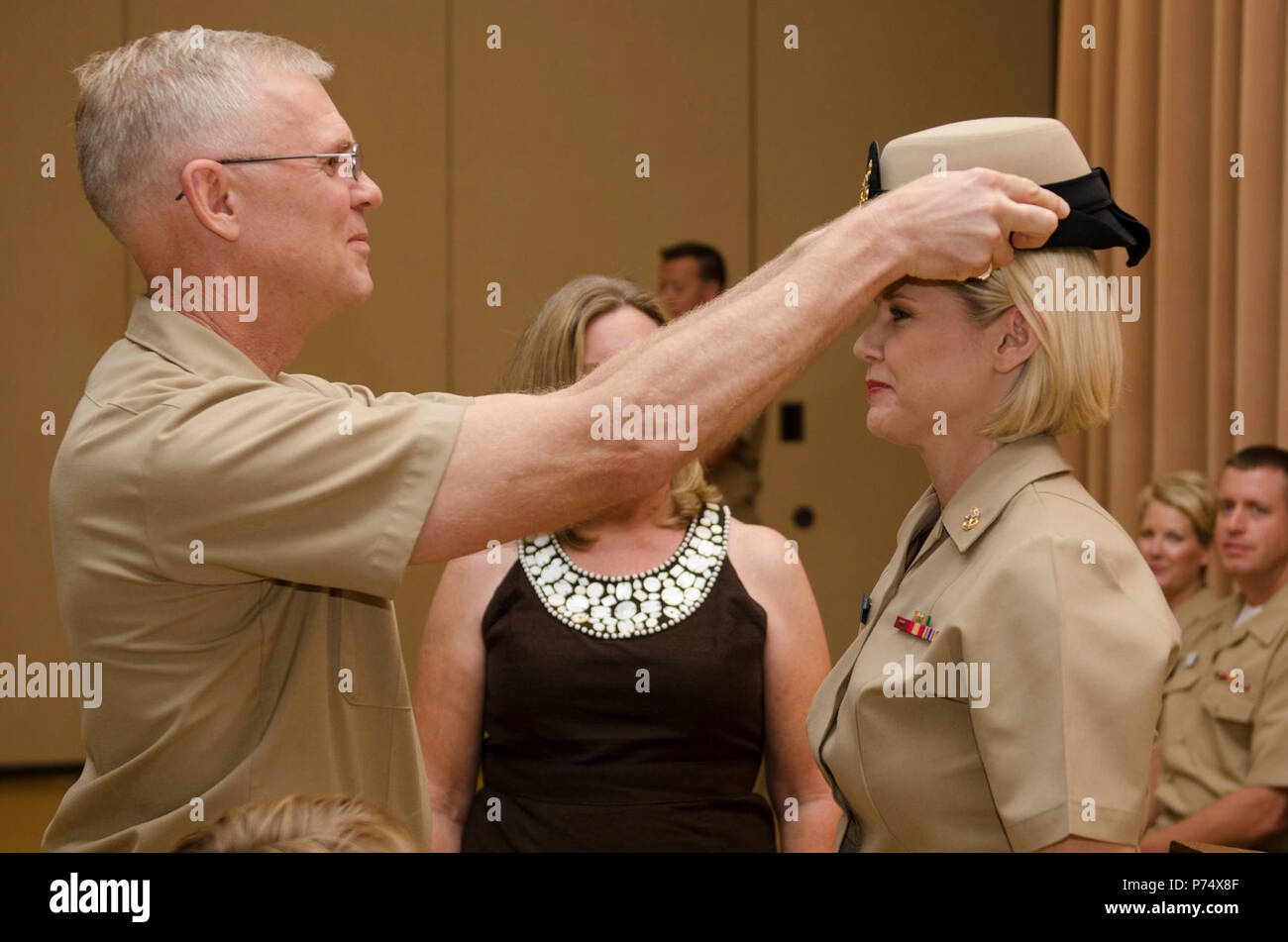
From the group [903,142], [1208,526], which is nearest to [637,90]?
[1208,526]

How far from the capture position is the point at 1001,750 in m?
1.26

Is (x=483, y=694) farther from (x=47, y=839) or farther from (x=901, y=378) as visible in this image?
(x=901, y=378)

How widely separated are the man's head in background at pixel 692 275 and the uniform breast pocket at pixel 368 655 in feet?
9.51

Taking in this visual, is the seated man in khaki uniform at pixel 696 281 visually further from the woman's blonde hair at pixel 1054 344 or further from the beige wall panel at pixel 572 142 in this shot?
the woman's blonde hair at pixel 1054 344

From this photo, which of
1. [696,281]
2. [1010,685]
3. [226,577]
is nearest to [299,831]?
[226,577]

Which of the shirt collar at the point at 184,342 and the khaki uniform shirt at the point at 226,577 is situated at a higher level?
the shirt collar at the point at 184,342

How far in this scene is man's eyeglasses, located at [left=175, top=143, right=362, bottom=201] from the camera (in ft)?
4.71

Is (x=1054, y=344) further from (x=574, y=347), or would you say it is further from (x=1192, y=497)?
(x=1192, y=497)

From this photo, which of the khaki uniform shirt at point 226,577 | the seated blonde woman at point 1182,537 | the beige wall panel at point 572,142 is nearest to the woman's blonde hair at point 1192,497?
the seated blonde woman at point 1182,537

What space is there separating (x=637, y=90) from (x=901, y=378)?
3426 millimetres

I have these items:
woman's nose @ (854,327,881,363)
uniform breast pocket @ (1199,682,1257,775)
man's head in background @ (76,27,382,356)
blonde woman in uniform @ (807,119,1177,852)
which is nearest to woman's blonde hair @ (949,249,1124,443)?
blonde woman in uniform @ (807,119,1177,852)

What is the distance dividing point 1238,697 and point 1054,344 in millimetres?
2276

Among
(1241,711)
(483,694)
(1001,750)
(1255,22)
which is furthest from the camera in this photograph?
(1255,22)

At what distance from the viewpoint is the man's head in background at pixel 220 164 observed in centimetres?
143
